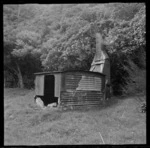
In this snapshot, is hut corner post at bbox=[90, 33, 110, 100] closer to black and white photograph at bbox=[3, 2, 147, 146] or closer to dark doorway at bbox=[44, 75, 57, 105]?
black and white photograph at bbox=[3, 2, 147, 146]

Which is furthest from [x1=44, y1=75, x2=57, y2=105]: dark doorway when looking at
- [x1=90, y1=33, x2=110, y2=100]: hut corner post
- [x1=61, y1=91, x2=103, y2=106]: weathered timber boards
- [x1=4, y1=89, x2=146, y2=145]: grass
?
[x1=90, y1=33, x2=110, y2=100]: hut corner post

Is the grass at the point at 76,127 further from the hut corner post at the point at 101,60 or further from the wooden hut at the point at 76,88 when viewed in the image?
the hut corner post at the point at 101,60

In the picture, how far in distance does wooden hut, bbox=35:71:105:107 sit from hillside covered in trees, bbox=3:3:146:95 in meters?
2.10

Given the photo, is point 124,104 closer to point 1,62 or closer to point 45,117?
point 45,117

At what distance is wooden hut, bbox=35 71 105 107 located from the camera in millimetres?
11367

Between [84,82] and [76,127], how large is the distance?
4.29 meters

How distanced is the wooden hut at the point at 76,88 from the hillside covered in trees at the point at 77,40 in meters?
2.10

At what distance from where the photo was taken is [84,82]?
12.0m

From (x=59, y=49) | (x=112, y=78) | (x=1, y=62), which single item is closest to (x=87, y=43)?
(x=59, y=49)

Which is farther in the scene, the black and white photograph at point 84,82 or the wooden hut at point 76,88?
the wooden hut at point 76,88

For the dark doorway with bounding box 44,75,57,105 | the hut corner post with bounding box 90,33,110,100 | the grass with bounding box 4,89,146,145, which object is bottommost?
the grass with bounding box 4,89,146,145

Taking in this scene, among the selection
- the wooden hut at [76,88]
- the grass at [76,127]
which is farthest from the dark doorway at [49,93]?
the grass at [76,127]

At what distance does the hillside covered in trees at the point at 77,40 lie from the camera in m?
12.2

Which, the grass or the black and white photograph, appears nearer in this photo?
the grass
